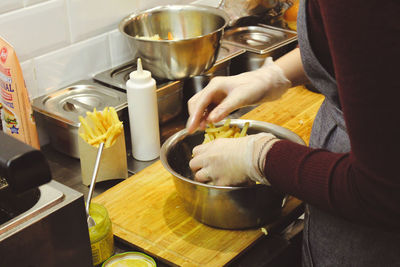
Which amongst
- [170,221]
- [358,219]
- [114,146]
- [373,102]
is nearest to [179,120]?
[114,146]

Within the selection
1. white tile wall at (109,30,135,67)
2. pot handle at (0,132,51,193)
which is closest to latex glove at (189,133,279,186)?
pot handle at (0,132,51,193)

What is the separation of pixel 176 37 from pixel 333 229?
0.98 m

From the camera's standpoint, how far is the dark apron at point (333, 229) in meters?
1.00

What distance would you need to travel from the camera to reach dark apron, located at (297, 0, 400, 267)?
3.26ft

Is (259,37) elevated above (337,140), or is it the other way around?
(337,140)

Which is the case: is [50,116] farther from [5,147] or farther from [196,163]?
[5,147]

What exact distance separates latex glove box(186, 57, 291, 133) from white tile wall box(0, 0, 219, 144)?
55 cm

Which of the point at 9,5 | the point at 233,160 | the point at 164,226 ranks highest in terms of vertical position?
the point at 9,5

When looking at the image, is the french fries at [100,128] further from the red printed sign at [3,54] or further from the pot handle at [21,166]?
the pot handle at [21,166]

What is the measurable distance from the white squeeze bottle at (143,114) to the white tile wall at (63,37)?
0.30 metres

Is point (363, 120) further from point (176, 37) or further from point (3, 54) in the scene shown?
point (176, 37)

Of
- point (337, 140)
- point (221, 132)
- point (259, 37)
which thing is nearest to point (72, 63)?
point (221, 132)

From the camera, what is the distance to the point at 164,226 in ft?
4.10

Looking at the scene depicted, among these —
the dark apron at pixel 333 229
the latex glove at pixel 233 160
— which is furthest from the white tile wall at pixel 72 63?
the dark apron at pixel 333 229
